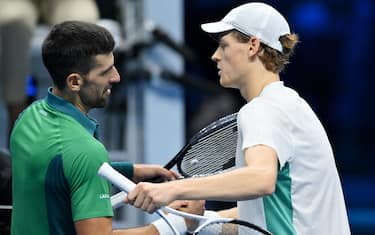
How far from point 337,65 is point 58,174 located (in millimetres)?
7582

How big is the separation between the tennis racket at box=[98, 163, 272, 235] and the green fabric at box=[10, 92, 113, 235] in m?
0.09

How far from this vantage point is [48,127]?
340cm

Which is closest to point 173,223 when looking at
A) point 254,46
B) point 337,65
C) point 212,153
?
point 212,153

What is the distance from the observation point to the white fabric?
3.56m

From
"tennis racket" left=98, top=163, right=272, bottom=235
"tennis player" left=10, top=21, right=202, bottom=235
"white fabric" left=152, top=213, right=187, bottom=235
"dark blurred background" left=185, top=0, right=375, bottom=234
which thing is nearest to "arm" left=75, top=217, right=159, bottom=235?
"tennis player" left=10, top=21, right=202, bottom=235

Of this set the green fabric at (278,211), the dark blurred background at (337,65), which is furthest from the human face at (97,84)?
the dark blurred background at (337,65)

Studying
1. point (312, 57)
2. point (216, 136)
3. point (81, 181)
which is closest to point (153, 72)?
point (312, 57)

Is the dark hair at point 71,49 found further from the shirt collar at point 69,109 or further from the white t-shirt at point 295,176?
the white t-shirt at point 295,176

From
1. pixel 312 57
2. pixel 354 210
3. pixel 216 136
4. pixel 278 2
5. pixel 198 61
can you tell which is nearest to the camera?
pixel 216 136

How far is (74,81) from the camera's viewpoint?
11.3ft

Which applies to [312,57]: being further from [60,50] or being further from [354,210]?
[60,50]

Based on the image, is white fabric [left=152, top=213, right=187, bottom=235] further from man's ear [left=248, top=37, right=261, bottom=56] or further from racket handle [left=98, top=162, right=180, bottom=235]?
man's ear [left=248, top=37, right=261, bottom=56]

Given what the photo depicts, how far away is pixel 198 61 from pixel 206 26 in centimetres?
504

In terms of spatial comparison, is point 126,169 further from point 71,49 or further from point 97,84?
point 71,49
